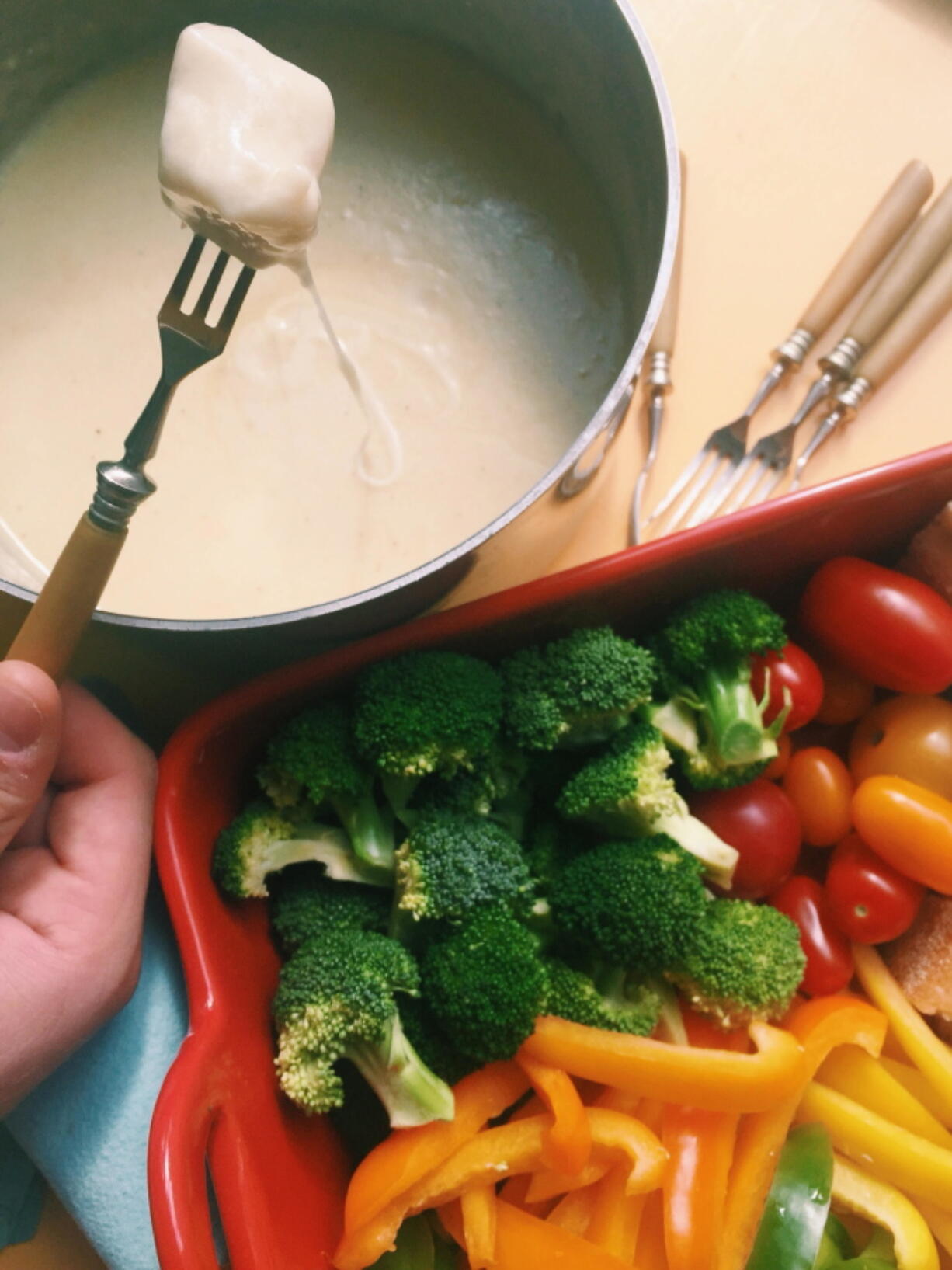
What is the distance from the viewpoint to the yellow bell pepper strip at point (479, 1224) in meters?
0.84

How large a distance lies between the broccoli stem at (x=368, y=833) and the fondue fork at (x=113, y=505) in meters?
0.29

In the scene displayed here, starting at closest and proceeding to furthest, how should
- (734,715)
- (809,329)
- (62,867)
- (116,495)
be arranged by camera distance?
(116,495) < (62,867) < (734,715) < (809,329)

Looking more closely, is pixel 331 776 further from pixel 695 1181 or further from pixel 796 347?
pixel 796 347

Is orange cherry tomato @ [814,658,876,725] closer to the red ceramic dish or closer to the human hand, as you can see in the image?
the red ceramic dish

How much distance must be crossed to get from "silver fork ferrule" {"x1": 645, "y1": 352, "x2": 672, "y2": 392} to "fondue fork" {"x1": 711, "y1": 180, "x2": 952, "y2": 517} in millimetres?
111

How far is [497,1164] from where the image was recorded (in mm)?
850

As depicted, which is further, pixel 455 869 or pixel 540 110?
pixel 540 110

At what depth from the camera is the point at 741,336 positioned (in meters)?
1.04

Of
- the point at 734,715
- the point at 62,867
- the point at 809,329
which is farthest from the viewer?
the point at 809,329

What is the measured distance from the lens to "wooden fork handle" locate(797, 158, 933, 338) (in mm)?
995

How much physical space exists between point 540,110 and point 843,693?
707mm

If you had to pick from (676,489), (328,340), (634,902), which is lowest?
(634,902)

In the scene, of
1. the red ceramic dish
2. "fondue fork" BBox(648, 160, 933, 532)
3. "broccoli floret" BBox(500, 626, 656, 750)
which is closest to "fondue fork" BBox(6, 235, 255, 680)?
the red ceramic dish

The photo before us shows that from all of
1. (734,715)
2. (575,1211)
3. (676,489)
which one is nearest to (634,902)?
(734,715)
